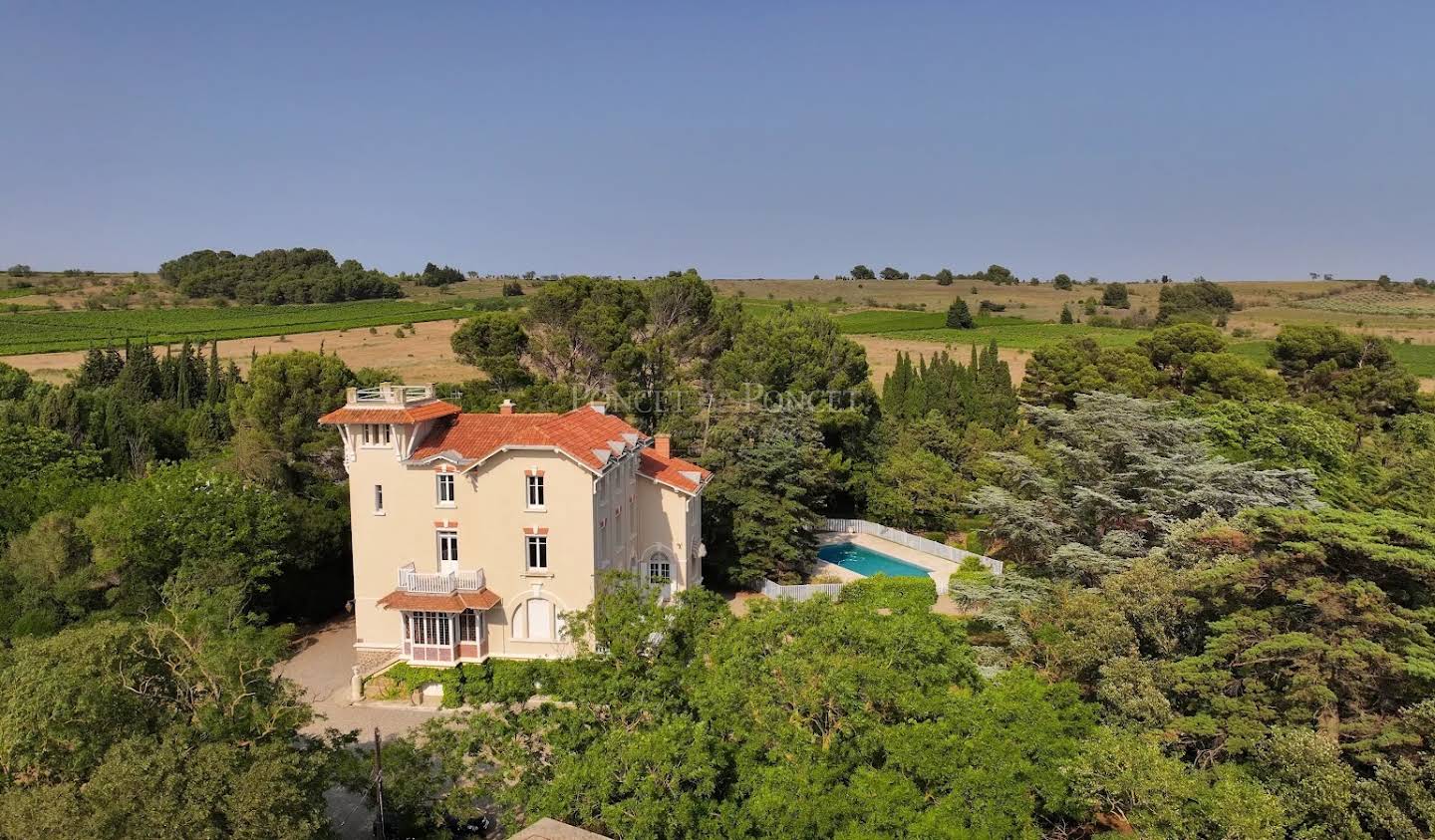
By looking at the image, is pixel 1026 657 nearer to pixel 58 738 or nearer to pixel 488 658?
pixel 488 658

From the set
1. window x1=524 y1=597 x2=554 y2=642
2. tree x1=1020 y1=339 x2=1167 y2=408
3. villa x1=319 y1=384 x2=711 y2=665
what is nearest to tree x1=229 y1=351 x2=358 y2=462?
villa x1=319 y1=384 x2=711 y2=665

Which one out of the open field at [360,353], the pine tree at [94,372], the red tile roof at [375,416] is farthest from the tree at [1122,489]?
the pine tree at [94,372]

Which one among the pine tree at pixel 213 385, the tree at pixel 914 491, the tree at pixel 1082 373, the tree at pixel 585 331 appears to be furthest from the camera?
the pine tree at pixel 213 385

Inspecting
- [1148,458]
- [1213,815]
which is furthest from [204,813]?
[1148,458]

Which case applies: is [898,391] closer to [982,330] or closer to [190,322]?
[982,330]

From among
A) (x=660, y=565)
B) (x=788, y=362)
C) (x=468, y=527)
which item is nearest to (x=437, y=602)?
(x=468, y=527)

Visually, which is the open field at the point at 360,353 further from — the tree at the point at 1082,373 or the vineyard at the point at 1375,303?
the vineyard at the point at 1375,303
